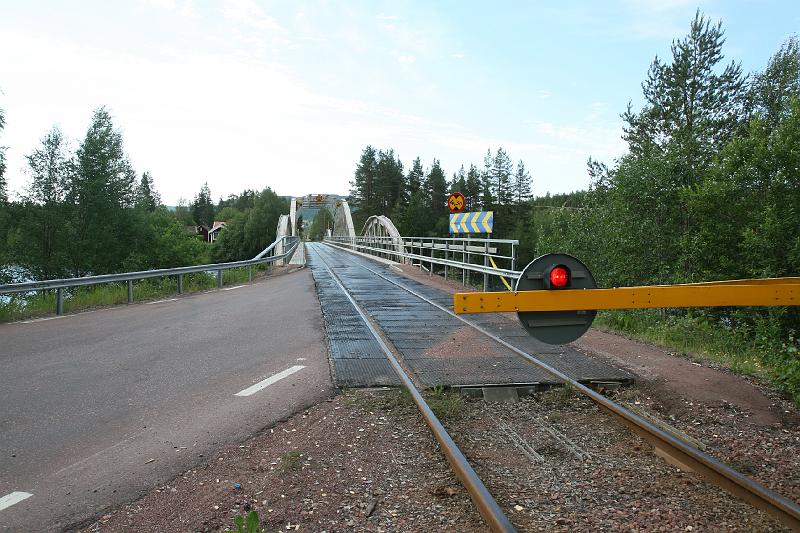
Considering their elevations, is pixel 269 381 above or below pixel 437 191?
below

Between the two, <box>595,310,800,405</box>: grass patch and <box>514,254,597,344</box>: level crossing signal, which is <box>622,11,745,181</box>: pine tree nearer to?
<box>595,310,800,405</box>: grass patch

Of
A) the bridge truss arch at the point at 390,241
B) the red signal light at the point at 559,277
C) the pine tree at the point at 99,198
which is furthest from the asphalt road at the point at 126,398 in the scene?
the pine tree at the point at 99,198

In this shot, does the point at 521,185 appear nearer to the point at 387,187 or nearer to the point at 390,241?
the point at 387,187

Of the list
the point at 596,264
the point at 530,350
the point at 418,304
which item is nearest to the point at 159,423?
the point at 530,350

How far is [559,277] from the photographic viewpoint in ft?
12.9

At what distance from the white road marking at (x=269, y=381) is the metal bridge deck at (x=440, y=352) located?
48cm

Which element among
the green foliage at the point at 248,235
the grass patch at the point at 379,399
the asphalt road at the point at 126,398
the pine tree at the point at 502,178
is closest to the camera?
the asphalt road at the point at 126,398

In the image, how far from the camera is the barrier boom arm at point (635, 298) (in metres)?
3.82

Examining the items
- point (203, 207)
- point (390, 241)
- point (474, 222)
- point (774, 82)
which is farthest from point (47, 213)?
point (203, 207)

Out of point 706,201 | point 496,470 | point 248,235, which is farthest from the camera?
point 248,235

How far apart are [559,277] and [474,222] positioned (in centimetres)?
1381

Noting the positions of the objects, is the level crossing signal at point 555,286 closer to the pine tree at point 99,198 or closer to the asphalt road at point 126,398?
the asphalt road at point 126,398

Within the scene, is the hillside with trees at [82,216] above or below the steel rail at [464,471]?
above

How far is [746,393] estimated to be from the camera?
A: 5637 mm
